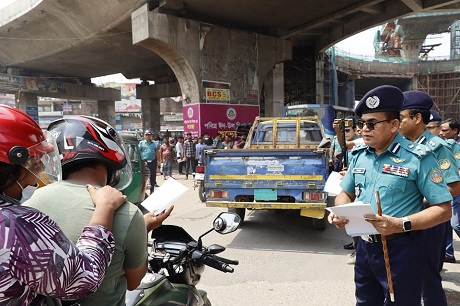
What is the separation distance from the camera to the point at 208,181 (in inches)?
223

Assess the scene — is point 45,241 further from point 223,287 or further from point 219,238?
point 219,238

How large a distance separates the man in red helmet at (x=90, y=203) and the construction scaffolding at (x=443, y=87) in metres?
39.2

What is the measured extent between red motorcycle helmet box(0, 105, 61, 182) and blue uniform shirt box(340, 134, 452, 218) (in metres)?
1.77

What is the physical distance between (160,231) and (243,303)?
1854 mm

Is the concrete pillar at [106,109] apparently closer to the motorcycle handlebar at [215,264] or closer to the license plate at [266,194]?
the license plate at [266,194]

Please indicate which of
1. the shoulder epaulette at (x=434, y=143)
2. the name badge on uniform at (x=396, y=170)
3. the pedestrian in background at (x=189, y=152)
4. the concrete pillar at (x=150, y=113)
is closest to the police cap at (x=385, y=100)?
the name badge on uniform at (x=396, y=170)

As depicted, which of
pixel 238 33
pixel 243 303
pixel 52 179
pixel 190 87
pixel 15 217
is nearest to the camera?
pixel 15 217

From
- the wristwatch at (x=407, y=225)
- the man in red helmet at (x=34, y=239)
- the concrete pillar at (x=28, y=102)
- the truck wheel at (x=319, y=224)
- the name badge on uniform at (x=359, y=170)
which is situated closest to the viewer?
the man in red helmet at (x=34, y=239)

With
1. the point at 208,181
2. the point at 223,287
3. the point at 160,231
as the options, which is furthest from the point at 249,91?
the point at 160,231

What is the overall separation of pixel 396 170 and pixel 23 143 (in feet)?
6.17

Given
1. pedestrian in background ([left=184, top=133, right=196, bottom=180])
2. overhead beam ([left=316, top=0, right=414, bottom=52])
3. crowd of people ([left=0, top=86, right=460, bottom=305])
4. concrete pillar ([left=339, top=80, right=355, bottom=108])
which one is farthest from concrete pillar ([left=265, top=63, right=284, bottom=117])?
crowd of people ([left=0, top=86, right=460, bottom=305])

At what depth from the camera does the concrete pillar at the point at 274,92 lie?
21375 millimetres

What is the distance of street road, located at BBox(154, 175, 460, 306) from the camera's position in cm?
356

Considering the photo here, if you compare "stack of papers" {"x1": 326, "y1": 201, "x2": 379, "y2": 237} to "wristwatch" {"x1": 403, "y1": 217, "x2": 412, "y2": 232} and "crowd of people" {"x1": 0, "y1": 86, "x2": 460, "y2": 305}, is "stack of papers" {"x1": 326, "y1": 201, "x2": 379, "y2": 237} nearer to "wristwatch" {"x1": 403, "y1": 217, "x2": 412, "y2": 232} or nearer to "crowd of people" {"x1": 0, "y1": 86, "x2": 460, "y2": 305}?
"crowd of people" {"x1": 0, "y1": 86, "x2": 460, "y2": 305}
